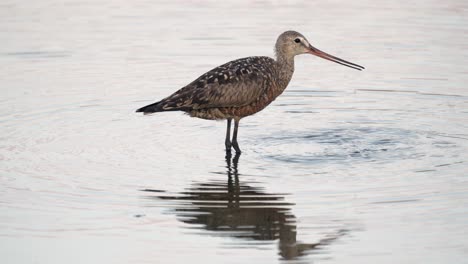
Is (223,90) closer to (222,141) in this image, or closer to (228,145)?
(228,145)

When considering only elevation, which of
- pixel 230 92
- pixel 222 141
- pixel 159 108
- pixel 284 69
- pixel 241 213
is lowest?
pixel 241 213

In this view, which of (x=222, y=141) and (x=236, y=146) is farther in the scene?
(x=222, y=141)

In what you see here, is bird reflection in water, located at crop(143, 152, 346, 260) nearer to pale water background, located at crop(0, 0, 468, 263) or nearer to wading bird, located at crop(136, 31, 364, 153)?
pale water background, located at crop(0, 0, 468, 263)

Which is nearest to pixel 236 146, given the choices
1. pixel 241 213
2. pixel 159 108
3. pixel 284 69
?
pixel 159 108

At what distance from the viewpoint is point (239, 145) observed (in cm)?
1215

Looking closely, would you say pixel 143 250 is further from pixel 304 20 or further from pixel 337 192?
pixel 304 20

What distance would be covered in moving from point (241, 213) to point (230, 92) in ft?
8.80

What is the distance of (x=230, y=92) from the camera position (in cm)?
1181

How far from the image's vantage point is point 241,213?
9.42 meters

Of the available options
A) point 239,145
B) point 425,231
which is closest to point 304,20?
point 239,145

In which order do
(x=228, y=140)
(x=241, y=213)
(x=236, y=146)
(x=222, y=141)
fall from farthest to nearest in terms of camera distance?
(x=222, y=141)
(x=228, y=140)
(x=236, y=146)
(x=241, y=213)

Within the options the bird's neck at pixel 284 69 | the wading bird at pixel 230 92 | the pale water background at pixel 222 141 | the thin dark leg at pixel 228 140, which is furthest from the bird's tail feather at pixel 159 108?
the bird's neck at pixel 284 69

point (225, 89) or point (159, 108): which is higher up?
point (225, 89)

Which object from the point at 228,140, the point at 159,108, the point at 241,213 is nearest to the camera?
the point at 241,213
